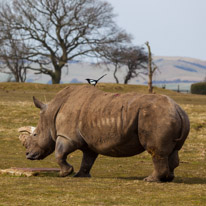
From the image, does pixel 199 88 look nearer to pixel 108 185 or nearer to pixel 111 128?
pixel 111 128

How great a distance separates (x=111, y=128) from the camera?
31.5 ft

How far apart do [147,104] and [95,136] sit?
1194 millimetres

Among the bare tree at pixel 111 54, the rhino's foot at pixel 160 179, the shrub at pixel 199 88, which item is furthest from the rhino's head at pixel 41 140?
the shrub at pixel 199 88

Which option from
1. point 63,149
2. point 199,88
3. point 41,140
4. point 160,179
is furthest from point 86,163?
point 199,88

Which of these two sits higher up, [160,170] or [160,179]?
[160,170]

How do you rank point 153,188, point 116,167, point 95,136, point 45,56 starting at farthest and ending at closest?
1. point 45,56
2. point 116,167
3. point 95,136
4. point 153,188

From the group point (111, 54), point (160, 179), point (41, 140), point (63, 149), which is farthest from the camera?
point (111, 54)

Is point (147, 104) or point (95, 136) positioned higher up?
point (147, 104)

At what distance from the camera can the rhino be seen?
9180 mm

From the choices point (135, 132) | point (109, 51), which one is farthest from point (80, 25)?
point (135, 132)

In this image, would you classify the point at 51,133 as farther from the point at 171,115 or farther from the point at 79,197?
the point at 79,197

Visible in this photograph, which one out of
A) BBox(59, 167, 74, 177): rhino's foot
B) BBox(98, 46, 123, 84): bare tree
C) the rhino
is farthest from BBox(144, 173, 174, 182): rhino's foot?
BBox(98, 46, 123, 84): bare tree

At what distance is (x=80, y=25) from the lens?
52625mm

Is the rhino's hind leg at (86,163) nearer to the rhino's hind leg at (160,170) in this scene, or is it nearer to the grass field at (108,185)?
the grass field at (108,185)
